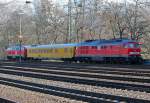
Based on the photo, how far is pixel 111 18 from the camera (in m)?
72.6

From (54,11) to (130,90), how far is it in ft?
266

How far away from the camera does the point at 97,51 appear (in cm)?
4444

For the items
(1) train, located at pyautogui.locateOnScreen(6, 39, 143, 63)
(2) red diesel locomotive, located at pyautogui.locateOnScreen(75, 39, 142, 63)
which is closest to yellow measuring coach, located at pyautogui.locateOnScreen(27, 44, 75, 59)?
(1) train, located at pyautogui.locateOnScreen(6, 39, 143, 63)

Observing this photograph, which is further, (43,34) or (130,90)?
(43,34)

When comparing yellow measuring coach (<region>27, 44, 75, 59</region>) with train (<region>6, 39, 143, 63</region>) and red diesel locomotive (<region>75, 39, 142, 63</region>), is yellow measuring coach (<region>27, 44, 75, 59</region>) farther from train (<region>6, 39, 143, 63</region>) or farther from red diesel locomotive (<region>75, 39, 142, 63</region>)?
red diesel locomotive (<region>75, 39, 142, 63</region>)

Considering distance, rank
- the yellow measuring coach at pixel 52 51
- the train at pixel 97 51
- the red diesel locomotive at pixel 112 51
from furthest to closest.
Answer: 1. the yellow measuring coach at pixel 52 51
2. the train at pixel 97 51
3. the red diesel locomotive at pixel 112 51

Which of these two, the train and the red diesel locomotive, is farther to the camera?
the train

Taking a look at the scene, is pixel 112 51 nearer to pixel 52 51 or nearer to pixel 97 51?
pixel 97 51

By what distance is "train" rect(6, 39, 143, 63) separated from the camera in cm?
4078

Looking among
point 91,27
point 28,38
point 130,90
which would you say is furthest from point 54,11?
point 130,90

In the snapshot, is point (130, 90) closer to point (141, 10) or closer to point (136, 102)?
point (136, 102)

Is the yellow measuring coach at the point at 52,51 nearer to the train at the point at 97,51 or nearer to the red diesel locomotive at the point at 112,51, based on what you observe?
the train at the point at 97,51

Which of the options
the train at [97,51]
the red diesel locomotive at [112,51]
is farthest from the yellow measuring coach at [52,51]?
the red diesel locomotive at [112,51]

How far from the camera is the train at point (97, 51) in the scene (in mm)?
40781
